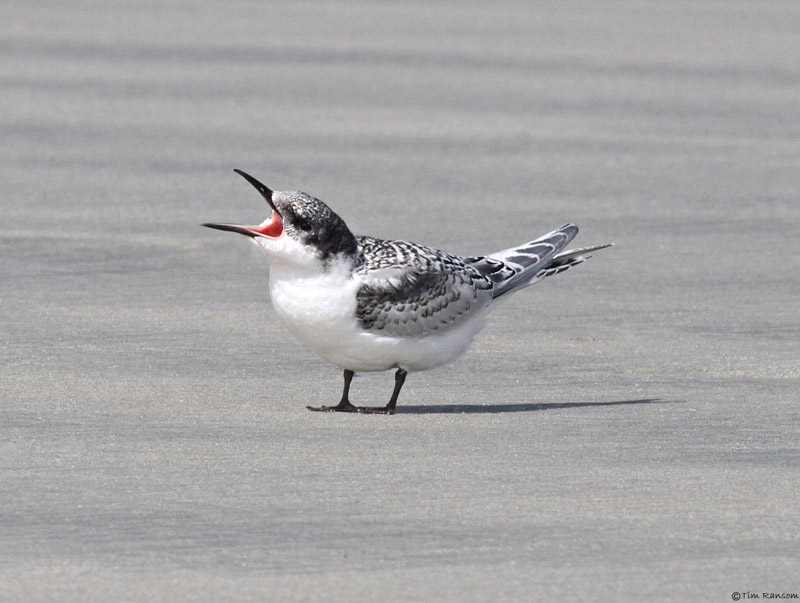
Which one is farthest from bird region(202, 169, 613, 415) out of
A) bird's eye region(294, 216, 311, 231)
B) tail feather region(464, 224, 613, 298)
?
tail feather region(464, 224, 613, 298)

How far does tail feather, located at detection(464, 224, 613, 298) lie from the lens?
6.16 metres

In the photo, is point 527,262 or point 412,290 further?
point 527,262

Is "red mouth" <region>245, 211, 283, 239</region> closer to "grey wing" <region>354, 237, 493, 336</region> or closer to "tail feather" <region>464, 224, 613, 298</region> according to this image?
"grey wing" <region>354, 237, 493, 336</region>

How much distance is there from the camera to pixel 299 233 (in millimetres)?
5461

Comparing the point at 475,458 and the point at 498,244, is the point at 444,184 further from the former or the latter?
the point at 475,458

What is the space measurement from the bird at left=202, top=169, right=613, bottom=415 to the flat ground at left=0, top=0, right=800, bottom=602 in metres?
0.19

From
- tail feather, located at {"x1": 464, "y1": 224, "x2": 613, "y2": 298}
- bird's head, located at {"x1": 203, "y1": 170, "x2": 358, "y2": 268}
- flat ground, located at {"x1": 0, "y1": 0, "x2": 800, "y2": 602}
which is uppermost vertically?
bird's head, located at {"x1": 203, "y1": 170, "x2": 358, "y2": 268}

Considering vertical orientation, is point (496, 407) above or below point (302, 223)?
below

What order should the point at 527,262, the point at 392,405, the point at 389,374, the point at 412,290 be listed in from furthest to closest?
the point at 389,374
the point at 527,262
the point at 412,290
the point at 392,405

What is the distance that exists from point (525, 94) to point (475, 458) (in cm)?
651

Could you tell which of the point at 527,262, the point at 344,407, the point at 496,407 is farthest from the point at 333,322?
the point at 527,262

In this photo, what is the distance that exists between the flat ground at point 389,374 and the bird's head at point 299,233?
1.65ft

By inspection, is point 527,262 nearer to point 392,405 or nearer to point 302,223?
point 392,405

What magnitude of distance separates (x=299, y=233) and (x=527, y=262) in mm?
1142
